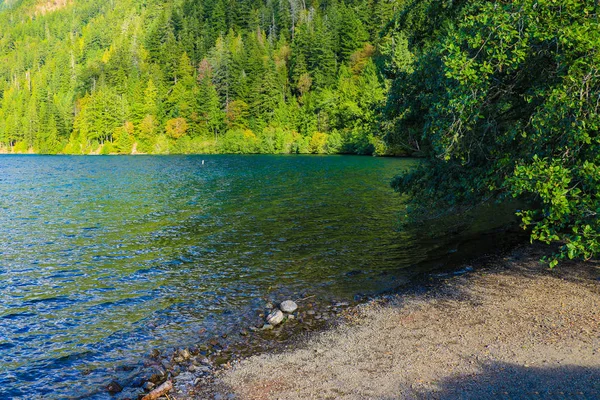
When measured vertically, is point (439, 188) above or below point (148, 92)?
below

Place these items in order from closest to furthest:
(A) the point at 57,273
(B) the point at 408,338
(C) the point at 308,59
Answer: (B) the point at 408,338, (A) the point at 57,273, (C) the point at 308,59

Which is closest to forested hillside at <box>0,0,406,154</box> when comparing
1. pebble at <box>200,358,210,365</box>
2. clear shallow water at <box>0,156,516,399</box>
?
clear shallow water at <box>0,156,516,399</box>

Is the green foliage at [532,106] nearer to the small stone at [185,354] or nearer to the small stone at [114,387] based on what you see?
the small stone at [185,354]

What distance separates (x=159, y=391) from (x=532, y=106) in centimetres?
1049

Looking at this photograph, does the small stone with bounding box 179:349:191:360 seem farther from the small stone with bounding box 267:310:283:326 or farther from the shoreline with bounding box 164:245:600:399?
the small stone with bounding box 267:310:283:326

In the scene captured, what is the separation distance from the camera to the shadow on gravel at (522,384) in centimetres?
640

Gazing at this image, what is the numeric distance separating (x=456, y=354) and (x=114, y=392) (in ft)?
21.9

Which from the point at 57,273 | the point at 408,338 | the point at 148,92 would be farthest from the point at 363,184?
the point at 148,92

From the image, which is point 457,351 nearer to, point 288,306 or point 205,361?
point 288,306

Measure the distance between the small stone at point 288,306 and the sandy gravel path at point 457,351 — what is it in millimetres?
1573

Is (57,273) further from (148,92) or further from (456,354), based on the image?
(148,92)

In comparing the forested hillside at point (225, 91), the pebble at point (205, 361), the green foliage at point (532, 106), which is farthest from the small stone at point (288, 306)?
the forested hillside at point (225, 91)

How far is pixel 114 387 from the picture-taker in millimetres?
8344

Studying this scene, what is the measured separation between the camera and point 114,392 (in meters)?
8.26
